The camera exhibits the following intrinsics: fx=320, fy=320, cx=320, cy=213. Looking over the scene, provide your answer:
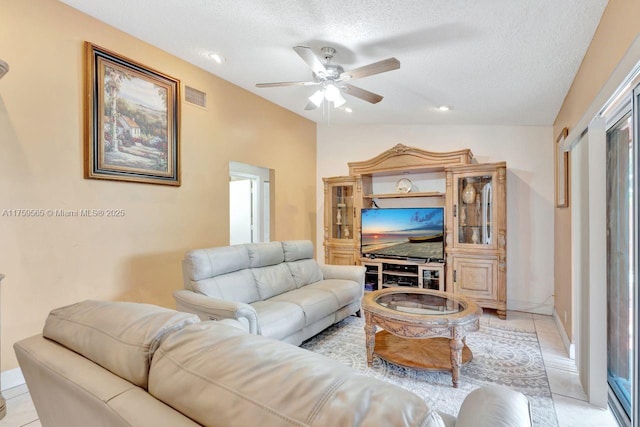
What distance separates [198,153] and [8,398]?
2.57 meters

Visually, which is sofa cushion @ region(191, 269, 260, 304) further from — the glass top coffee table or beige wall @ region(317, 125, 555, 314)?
beige wall @ region(317, 125, 555, 314)

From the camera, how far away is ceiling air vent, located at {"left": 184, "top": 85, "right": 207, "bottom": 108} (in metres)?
3.53

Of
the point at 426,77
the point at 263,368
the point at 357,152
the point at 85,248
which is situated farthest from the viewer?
the point at 357,152

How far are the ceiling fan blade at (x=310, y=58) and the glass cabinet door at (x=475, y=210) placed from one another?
2.53 meters

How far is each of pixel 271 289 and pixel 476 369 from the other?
1984mm

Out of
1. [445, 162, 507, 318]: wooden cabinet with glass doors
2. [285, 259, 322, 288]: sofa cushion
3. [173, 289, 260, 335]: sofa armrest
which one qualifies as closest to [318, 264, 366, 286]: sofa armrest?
[285, 259, 322, 288]: sofa cushion

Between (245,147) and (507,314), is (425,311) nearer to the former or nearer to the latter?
(507,314)

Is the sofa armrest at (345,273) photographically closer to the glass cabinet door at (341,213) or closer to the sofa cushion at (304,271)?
the sofa cushion at (304,271)

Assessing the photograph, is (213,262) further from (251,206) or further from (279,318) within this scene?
(251,206)

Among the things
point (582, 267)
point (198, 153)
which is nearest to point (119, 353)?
point (582, 267)

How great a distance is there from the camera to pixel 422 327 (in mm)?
2396

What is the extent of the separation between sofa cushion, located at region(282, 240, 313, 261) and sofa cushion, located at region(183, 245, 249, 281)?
601 millimetres

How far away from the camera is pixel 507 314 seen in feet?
13.5

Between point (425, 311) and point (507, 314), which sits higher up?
point (425, 311)
